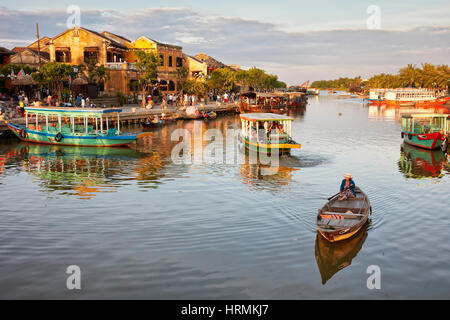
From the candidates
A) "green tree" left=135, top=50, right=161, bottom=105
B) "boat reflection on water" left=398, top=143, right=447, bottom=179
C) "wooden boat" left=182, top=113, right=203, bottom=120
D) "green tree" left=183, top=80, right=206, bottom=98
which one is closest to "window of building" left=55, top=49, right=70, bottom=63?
"green tree" left=135, top=50, right=161, bottom=105

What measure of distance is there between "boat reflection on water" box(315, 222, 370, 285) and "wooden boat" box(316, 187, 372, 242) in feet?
1.09

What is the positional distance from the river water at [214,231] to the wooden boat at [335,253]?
0.06 m

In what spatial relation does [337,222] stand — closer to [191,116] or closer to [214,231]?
[214,231]

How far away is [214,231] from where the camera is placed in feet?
49.2

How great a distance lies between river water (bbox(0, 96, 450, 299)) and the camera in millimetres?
11180

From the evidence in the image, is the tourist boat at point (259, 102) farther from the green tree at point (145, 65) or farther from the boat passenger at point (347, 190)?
the boat passenger at point (347, 190)

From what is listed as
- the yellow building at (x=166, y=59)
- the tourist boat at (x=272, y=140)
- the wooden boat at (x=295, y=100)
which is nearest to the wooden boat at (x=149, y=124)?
the tourist boat at (x=272, y=140)

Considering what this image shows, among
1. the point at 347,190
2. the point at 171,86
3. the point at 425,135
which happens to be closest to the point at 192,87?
the point at 171,86

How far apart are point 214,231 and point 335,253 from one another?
14.5 feet

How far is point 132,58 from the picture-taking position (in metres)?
70.3

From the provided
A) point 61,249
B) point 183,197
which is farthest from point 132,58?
point 61,249

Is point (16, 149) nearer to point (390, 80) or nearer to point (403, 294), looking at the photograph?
point (403, 294)

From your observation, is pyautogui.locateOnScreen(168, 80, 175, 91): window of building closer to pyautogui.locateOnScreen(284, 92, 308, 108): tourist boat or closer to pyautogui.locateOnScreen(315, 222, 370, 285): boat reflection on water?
pyautogui.locateOnScreen(284, 92, 308, 108): tourist boat
